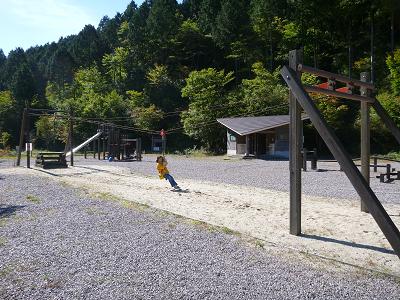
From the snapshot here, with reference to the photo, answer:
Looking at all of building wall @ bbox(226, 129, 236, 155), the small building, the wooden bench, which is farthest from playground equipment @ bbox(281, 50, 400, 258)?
building wall @ bbox(226, 129, 236, 155)

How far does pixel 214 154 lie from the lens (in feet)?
123

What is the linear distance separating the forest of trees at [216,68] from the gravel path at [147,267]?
1897cm

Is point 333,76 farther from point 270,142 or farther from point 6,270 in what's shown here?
point 270,142

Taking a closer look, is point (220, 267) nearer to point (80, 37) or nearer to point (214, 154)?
point (214, 154)

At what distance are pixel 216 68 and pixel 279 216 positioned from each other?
48.5 meters

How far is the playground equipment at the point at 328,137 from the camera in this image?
13.8 ft

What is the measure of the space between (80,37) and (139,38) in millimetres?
33418

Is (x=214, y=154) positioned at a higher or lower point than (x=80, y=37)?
lower

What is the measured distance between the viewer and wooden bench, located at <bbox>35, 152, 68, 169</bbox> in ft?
68.2

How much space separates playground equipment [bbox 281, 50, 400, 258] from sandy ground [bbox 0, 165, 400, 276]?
0.50 metres

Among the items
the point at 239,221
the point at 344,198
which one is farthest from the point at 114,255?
the point at 344,198

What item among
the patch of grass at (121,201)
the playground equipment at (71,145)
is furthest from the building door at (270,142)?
the patch of grass at (121,201)

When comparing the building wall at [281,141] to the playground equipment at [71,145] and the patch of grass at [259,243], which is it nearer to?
the playground equipment at [71,145]

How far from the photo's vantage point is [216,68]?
54.2 meters
